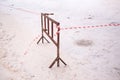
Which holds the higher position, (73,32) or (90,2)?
(90,2)

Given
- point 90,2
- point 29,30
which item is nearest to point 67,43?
point 29,30

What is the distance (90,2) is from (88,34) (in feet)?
22.6

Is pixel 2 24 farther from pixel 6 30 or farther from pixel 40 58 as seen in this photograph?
pixel 40 58

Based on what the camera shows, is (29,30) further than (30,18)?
No

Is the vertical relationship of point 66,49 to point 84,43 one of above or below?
below

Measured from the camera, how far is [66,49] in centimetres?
674

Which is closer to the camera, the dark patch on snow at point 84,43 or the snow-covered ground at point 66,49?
the snow-covered ground at point 66,49

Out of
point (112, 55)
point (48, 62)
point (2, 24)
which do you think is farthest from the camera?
point (2, 24)

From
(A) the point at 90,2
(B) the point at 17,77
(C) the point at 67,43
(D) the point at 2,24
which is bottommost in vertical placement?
(B) the point at 17,77

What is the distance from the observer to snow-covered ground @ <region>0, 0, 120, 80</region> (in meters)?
5.15

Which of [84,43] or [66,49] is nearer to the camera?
[66,49]

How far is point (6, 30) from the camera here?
8.68 metres

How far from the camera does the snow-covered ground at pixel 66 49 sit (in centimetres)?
515

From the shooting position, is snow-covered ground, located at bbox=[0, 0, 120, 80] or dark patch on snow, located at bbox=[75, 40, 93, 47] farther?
dark patch on snow, located at bbox=[75, 40, 93, 47]
